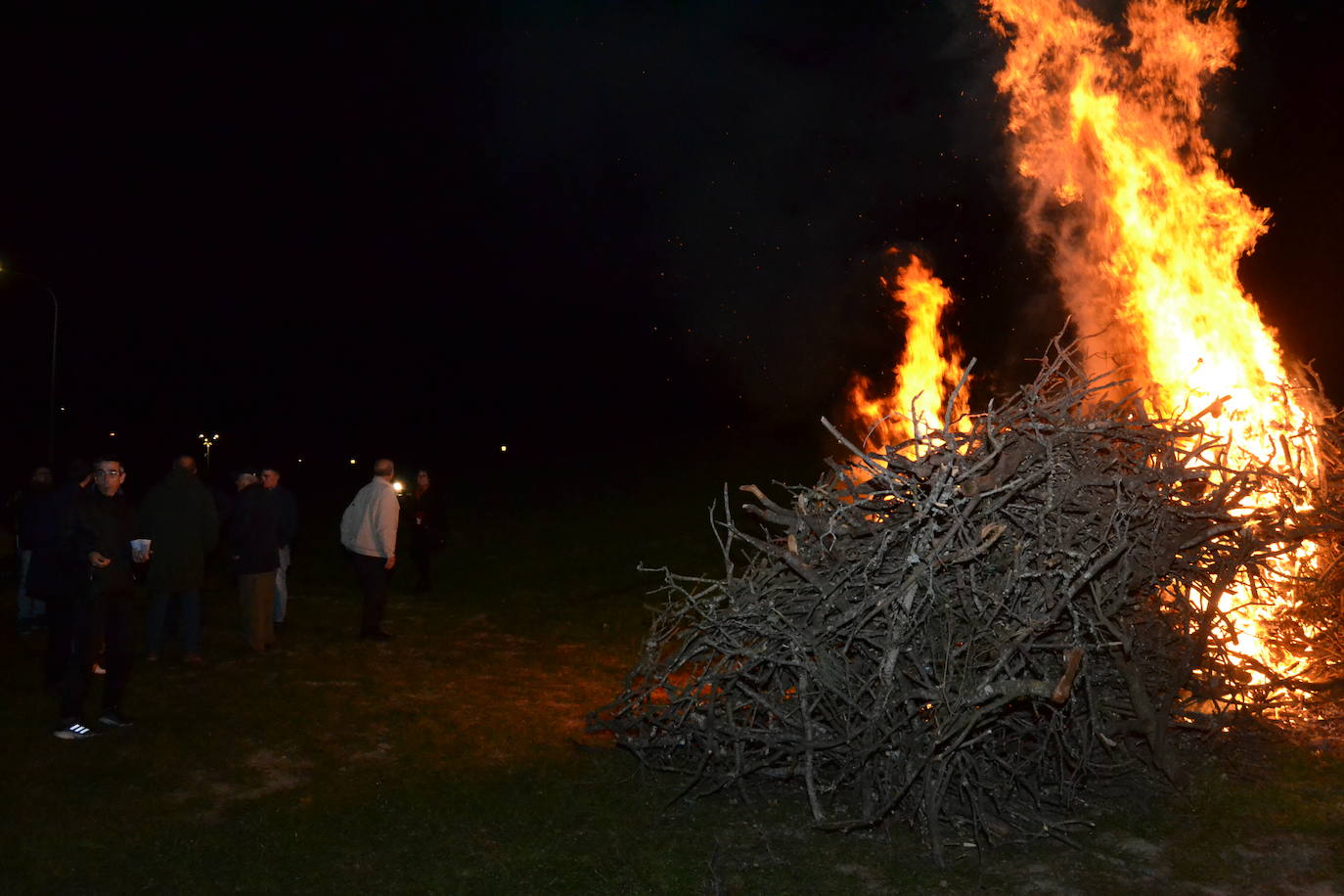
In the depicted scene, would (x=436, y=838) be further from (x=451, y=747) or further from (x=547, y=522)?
(x=547, y=522)

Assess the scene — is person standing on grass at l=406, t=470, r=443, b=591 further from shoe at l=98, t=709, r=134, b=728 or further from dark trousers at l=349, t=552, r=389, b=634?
shoe at l=98, t=709, r=134, b=728

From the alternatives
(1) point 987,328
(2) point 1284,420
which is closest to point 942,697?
(2) point 1284,420

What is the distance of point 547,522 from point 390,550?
1260cm

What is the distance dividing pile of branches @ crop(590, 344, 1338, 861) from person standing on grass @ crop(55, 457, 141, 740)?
3425 millimetres

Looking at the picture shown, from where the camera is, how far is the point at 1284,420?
796 centimetres

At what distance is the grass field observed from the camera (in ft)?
15.1

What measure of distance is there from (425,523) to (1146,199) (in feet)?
29.6

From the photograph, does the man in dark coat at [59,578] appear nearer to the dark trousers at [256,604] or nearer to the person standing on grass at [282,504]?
the dark trousers at [256,604]

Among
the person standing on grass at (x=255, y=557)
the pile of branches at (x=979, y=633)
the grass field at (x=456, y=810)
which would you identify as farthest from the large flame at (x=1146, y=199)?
the person standing on grass at (x=255, y=557)

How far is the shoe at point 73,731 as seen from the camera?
21.1ft

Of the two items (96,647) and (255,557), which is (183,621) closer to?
(255,557)

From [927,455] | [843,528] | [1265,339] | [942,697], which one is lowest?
[942,697]

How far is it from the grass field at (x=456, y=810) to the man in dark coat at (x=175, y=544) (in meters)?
0.40

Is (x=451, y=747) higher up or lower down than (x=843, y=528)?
lower down
